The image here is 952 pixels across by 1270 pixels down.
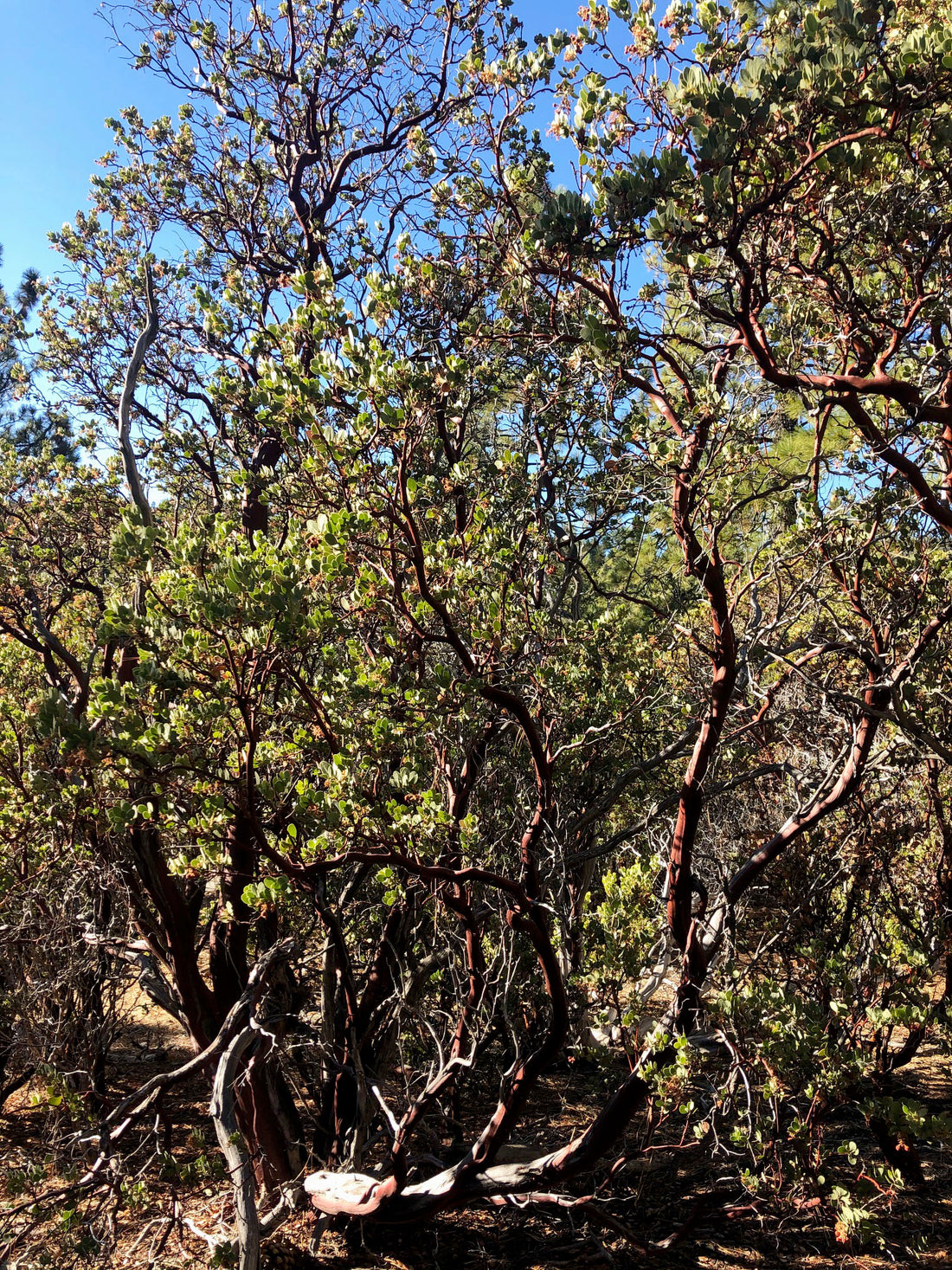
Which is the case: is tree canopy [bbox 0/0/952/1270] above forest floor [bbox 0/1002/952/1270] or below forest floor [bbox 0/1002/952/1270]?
above

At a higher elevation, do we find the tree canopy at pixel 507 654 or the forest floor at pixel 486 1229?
the tree canopy at pixel 507 654

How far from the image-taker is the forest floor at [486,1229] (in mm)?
4773

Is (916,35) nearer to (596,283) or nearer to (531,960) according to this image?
(596,283)

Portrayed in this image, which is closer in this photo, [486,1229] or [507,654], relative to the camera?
[507,654]

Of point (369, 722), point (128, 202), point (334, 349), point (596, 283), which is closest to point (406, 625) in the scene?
point (369, 722)

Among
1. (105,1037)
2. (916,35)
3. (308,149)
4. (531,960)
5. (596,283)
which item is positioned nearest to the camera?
(916,35)

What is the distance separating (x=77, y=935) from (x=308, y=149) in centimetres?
669

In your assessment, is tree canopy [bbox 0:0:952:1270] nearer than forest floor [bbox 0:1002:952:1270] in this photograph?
Yes

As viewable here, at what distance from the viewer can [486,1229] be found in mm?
5914

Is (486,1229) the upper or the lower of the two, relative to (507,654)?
lower

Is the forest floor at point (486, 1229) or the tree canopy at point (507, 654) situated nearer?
the tree canopy at point (507, 654)

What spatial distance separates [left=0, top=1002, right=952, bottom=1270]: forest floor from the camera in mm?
4773

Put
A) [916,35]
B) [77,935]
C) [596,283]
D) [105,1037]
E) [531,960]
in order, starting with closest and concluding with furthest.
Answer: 1. [916,35]
2. [596,283]
3. [77,935]
4. [105,1037]
5. [531,960]

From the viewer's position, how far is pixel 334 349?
4117 millimetres
